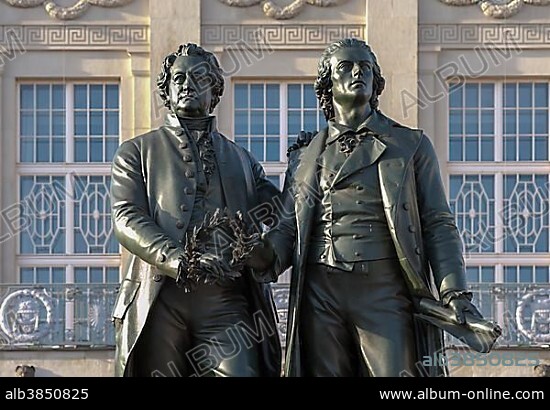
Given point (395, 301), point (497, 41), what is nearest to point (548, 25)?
point (497, 41)

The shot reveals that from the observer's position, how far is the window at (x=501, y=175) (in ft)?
94.6

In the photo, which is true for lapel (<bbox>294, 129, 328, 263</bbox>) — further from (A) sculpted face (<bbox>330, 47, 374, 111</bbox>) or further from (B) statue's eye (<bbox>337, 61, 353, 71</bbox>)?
(B) statue's eye (<bbox>337, 61, 353, 71</bbox>)

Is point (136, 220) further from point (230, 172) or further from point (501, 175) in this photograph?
point (501, 175)

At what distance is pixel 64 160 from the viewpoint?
1141 inches

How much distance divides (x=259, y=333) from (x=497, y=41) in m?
17.5

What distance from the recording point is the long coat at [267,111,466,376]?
12.0 metres

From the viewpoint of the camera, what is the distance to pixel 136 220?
12117 millimetres

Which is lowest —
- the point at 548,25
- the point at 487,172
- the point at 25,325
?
the point at 25,325

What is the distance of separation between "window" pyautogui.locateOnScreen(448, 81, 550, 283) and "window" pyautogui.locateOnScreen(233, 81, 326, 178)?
6.08 feet

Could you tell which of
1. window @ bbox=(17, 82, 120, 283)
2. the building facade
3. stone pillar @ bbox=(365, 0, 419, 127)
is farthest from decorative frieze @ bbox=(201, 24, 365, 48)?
window @ bbox=(17, 82, 120, 283)

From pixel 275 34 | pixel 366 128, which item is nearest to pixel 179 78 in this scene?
pixel 366 128
